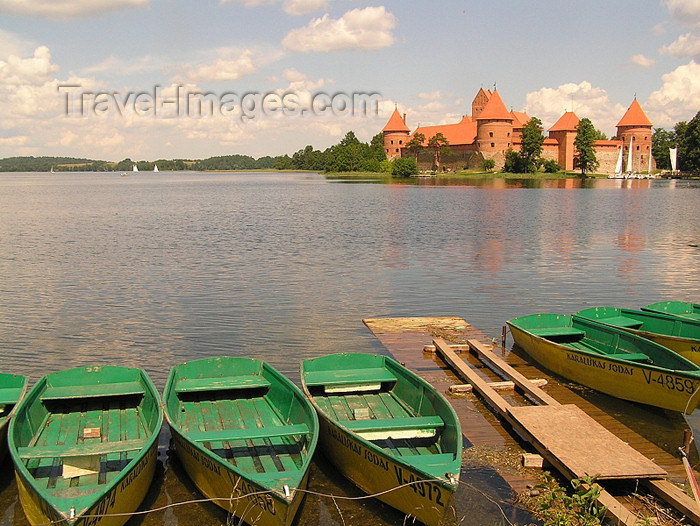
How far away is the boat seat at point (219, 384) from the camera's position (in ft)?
33.3

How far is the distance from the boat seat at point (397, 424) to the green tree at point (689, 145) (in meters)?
122

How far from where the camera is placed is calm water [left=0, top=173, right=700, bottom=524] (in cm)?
1482

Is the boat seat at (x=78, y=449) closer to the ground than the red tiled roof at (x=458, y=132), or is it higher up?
closer to the ground

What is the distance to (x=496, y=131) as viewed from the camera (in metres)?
120

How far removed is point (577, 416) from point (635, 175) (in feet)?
423

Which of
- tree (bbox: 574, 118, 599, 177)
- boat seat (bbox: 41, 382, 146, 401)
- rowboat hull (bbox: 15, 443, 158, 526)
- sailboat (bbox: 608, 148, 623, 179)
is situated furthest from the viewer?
sailboat (bbox: 608, 148, 623, 179)

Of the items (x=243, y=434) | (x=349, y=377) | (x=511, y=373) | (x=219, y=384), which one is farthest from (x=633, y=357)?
(x=243, y=434)

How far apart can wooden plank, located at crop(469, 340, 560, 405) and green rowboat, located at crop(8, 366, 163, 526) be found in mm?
6102

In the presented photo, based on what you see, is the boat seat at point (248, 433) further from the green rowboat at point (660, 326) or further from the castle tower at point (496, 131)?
the castle tower at point (496, 131)

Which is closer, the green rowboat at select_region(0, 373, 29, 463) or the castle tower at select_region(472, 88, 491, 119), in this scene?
the green rowboat at select_region(0, 373, 29, 463)

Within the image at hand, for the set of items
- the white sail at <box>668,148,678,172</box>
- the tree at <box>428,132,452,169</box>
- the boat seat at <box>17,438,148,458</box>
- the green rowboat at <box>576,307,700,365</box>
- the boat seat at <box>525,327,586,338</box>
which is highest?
the tree at <box>428,132,452,169</box>

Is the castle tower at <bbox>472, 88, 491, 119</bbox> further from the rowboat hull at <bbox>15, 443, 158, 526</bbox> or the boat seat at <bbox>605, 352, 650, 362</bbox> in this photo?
the rowboat hull at <bbox>15, 443, 158, 526</bbox>

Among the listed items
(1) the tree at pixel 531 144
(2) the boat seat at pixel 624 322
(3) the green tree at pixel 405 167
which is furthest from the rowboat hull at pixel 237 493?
(3) the green tree at pixel 405 167

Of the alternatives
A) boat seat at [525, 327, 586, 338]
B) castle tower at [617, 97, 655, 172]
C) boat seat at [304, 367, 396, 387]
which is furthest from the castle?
boat seat at [304, 367, 396, 387]
